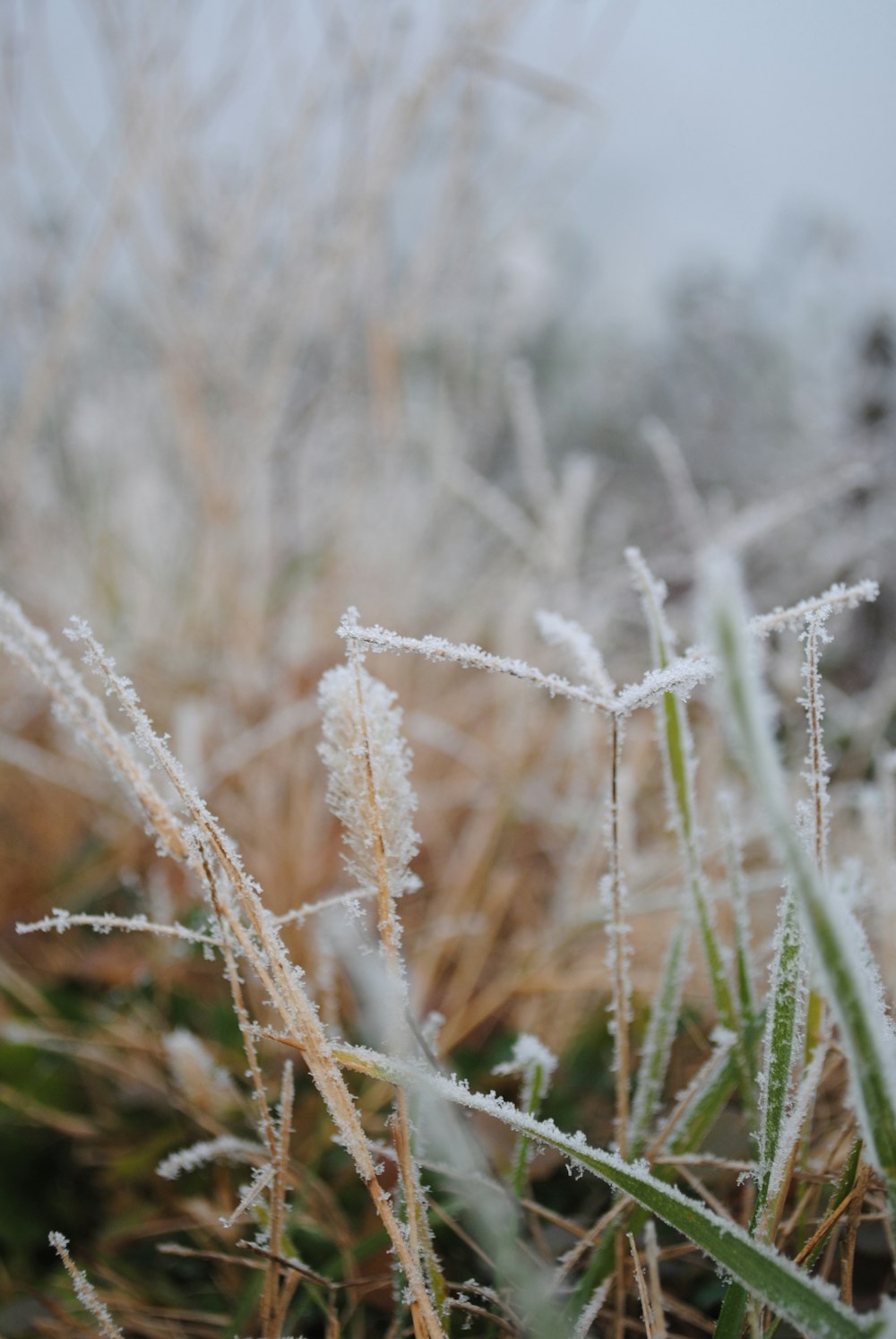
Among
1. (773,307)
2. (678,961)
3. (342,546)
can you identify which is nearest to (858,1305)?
(678,961)

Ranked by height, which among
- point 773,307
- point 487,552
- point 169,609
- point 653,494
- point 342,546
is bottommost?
point 169,609

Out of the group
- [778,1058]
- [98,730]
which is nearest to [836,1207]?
[778,1058]

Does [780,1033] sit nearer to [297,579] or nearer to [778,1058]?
[778,1058]

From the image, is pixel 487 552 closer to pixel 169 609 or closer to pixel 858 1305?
pixel 169 609

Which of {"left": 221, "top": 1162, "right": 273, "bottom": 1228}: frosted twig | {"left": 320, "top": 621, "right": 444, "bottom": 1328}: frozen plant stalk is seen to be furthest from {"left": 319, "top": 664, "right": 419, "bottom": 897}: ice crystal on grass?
{"left": 221, "top": 1162, "right": 273, "bottom": 1228}: frosted twig

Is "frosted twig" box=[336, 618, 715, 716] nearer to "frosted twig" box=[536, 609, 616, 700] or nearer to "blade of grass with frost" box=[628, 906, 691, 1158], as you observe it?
"frosted twig" box=[536, 609, 616, 700]

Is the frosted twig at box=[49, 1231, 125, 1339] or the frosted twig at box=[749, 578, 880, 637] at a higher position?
the frosted twig at box=[749, 578, 880, 637]
